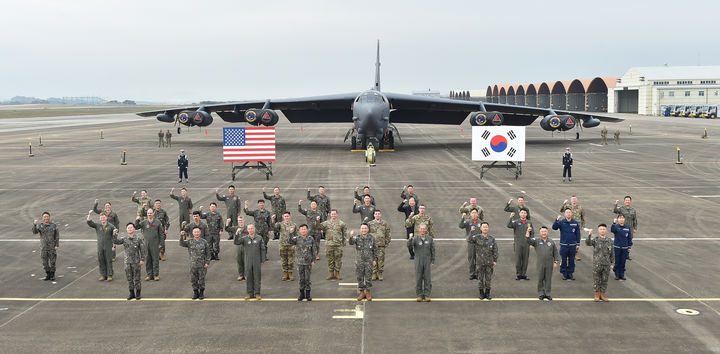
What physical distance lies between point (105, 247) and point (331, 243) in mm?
4586

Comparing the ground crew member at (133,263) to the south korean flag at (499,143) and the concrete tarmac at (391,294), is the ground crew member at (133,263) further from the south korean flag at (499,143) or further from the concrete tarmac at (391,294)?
the south korean flag at (499,143)

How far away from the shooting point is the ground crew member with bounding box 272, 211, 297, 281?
37.2 ft

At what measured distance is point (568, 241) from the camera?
11617 millimetres

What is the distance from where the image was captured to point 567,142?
1822 inches

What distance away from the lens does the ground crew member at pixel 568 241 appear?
38.0 ft

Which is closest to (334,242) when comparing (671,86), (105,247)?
(105,247)

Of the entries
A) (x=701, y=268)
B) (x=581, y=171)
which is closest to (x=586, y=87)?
(x=581, y=171)

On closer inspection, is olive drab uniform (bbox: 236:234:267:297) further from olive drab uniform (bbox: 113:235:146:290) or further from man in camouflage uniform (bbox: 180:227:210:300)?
olive drab uniform (bbox: 113:235:146:290)

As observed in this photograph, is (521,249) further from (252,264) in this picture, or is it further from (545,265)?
(252,264)

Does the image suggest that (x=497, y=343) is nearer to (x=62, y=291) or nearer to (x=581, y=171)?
(x=62, y=291)

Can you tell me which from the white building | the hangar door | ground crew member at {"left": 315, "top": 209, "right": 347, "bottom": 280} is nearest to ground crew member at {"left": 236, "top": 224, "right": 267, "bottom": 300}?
ground crew member at {"left": 315, "top": 209, "right": 347, "bottom": 280}

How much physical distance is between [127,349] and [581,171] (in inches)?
988

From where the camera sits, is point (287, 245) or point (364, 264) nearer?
point (364, 264)

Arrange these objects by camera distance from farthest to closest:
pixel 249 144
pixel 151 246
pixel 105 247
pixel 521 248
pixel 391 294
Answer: pixel 249 144 → pixel 151 246 → pixel 521 248 → pixel 105 247 → pixel 391 294
